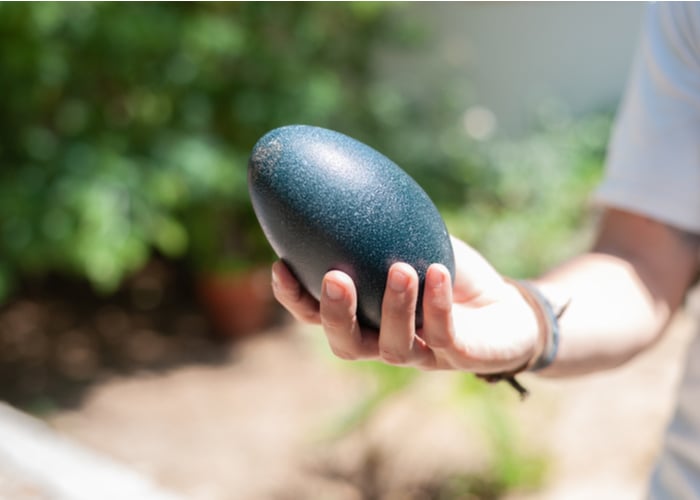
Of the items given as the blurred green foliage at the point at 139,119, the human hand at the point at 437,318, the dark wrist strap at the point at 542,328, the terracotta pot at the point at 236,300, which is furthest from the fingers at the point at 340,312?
the terracotta pot at the point at 236,300

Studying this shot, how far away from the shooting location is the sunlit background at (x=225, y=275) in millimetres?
3951

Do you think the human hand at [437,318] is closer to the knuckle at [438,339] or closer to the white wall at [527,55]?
the knuckle at [438,339]

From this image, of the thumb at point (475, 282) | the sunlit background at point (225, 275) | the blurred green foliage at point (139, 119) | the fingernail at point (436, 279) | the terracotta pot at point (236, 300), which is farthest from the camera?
the terracotta pot at point (236, 300)

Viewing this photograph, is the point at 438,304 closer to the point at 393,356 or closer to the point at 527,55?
the point at 393,356

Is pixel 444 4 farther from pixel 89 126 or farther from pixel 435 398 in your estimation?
pixel 435 398

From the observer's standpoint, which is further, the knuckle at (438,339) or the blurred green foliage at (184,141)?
the blurred green foliage at (184,141)

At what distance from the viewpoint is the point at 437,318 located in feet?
3.29

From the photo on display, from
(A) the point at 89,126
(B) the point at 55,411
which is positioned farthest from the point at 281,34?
(B) the point at 55,411

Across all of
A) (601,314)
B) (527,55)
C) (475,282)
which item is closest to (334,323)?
(475,282)

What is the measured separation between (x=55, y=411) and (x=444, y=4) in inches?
220

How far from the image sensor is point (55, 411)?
487 centimetres

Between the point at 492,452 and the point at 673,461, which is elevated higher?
the point at 673,461

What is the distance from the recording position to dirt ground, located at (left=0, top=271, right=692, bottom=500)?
157 inches

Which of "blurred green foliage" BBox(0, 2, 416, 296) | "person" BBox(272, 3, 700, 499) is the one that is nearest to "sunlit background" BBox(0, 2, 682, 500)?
"blurred green foliage" BBox(0, 2, 416, 296)
